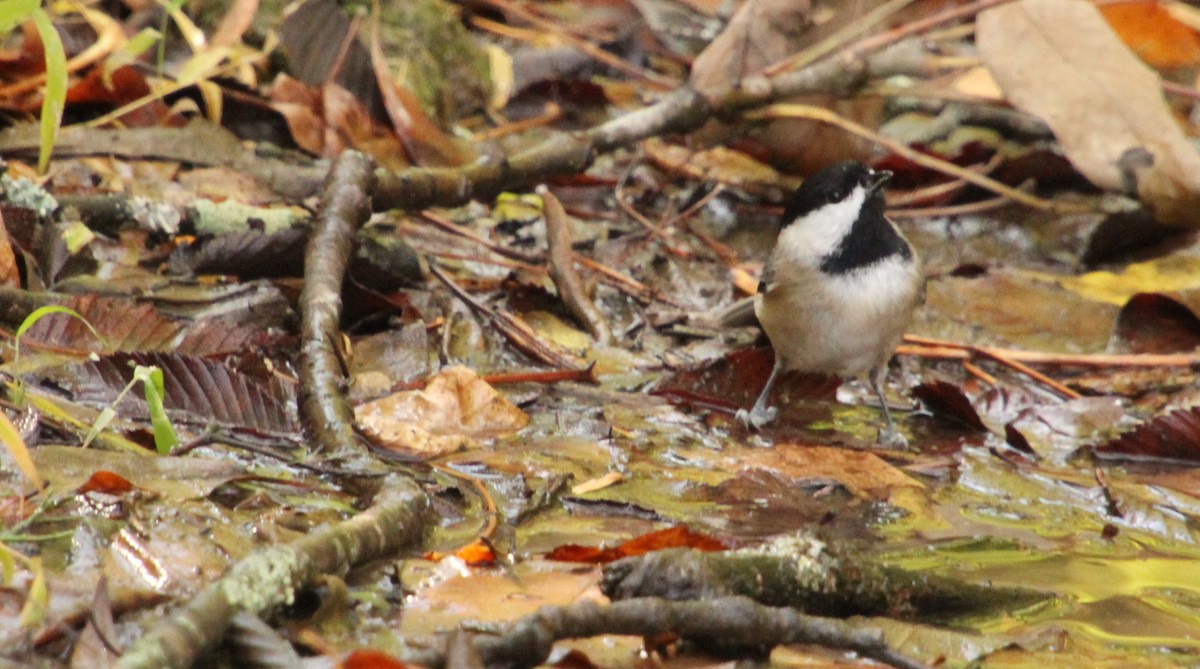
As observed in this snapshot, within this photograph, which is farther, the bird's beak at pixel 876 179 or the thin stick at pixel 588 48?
the thin stick at pixel 588 48

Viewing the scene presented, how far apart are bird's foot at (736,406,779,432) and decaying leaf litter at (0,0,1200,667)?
0.18 feet

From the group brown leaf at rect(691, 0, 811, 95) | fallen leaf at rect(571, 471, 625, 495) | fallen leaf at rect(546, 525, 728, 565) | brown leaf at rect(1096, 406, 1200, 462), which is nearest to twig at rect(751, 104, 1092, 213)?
brown leaf at rect(691, 0, 811, 95)

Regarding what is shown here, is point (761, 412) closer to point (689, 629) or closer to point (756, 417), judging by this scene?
point (756, 417)

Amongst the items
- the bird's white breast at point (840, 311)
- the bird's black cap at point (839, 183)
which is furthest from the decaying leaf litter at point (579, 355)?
the bird's black cap at point (839, 183)

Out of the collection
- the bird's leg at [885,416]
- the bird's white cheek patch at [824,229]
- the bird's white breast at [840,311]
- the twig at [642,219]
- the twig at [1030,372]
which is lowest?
the twig at [1030,372]

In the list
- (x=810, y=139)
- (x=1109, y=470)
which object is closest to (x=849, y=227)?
(x=1109, y=470)

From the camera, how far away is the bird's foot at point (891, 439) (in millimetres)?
3984

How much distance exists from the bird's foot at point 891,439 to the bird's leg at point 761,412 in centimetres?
35

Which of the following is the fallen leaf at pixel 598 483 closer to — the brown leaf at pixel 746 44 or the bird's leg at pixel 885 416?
the bird's leg at pixel 885 416

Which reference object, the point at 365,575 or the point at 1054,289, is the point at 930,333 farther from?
the point at 365,575

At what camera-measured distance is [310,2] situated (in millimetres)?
5645

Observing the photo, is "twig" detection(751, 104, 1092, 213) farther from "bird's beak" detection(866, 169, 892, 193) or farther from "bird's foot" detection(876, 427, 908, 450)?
"bird's foot" detection(876, 427, 908, 450)

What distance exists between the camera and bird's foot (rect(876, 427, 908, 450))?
3984mm

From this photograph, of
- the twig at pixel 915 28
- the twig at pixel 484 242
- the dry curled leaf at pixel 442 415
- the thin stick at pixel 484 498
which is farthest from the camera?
the twig at pixel 915 28
